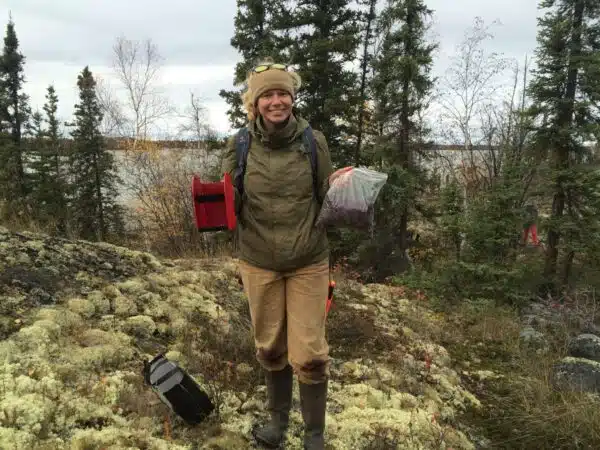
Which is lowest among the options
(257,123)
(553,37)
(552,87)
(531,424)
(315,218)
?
(531,424)

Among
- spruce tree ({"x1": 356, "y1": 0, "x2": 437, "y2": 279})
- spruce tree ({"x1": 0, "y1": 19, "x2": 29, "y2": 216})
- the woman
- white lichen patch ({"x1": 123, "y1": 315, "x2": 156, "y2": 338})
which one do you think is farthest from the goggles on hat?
spruce tree ({"x1": 0, "y1": 19, "x2": 29, "y2": 216})

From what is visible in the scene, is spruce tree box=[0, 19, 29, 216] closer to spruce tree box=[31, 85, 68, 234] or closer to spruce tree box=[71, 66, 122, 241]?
spruce tree box=[31, 85, 68, 234]

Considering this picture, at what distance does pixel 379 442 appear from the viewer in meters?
3.36

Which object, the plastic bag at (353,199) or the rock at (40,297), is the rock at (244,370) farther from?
the plastic bag at (353,199)

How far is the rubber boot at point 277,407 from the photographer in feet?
10.2

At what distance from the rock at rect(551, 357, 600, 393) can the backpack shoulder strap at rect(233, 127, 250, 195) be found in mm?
3932

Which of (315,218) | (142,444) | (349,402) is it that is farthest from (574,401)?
(142,444)

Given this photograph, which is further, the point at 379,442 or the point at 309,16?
the point at 309,16

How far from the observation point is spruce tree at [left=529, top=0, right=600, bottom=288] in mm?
11820

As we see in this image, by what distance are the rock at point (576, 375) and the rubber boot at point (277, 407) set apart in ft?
10.0

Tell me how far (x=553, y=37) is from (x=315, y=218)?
12.6 m

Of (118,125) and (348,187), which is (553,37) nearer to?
(348,187)

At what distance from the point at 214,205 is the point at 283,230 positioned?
0.43 meters

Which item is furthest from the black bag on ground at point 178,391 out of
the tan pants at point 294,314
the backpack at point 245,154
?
the backpack at point 245,154
